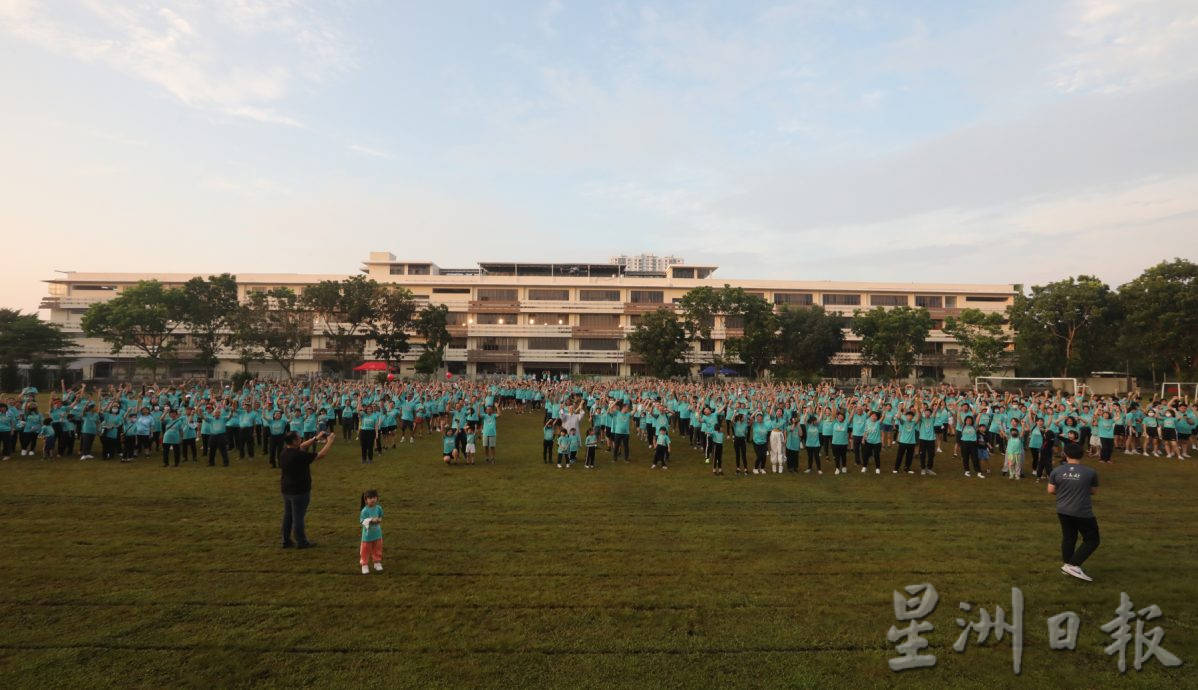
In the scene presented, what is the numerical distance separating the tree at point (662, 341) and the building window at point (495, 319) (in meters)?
19.6

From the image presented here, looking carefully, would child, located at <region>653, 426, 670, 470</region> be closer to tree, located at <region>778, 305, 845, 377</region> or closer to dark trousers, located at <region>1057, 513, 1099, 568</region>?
dark trousers, located at <region>1057, 513, 1099, 568</region>

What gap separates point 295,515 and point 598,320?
54.5 metres

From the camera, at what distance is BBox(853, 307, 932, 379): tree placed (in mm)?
46000

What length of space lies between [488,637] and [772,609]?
9.81 feet

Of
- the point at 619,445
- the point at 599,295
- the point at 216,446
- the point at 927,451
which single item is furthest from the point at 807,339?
the point at 216,446

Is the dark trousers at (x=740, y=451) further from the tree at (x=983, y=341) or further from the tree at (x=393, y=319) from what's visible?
the tree at (x=393, y=319)

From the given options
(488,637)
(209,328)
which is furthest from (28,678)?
(209,328)

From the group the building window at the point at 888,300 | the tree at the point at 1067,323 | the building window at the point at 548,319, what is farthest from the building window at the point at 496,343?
the tree at the point at 1067,323

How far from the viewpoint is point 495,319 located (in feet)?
203

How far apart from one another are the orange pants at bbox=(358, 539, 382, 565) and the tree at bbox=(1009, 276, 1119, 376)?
46283 millimetres

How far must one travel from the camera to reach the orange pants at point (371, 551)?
720 centimetres

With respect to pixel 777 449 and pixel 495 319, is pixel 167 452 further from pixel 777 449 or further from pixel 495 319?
pixel 495 319

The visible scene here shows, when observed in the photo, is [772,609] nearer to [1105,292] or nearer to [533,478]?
[533,478]

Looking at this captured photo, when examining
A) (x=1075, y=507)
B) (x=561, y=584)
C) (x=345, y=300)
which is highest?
(x=345, y=300)
